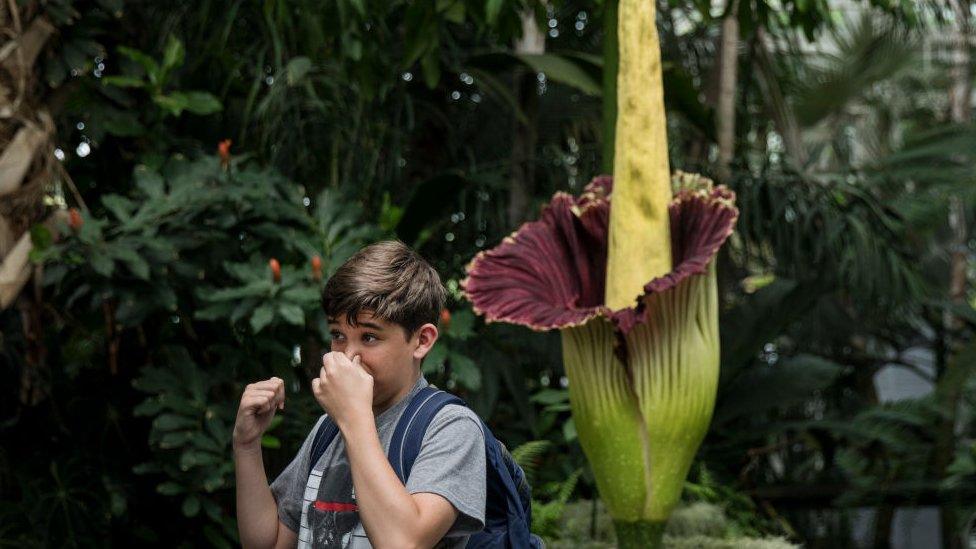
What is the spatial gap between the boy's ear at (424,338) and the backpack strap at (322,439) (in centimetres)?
14

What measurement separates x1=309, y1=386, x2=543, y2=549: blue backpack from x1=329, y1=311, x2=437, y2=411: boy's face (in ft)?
0.11

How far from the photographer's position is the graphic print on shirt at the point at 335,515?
1.20 meters

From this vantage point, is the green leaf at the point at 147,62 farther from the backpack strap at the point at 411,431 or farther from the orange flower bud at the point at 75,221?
the backpack strap at the point at 411,431

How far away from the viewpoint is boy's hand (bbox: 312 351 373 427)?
111cm

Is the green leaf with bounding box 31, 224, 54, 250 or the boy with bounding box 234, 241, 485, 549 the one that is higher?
the green leaf with bounding box 31, 224, 54, 250

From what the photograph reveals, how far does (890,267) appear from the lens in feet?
12.0

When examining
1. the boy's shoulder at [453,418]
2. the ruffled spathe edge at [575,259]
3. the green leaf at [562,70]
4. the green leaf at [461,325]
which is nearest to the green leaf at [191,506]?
the green leaf at [461,325]

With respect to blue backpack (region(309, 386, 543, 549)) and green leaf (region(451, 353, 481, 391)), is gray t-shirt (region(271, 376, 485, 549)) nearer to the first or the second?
blue backpack (region(309, 386, 543, 549))

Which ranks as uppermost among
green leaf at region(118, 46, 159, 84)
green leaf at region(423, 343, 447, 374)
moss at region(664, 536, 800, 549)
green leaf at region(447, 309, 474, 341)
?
green leaf at region(118, 46, 159, 84)

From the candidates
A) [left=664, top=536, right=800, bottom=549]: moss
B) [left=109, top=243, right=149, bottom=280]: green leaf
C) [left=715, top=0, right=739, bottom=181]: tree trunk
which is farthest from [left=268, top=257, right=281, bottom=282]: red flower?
[left=715, top=0, right=739, bottom=181]: tree trunk

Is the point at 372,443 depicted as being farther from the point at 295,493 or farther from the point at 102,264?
the point at 102,264

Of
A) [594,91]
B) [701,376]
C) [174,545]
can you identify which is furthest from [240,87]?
[701,376]

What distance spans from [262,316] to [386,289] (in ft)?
4.36

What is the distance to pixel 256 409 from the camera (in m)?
1.25
